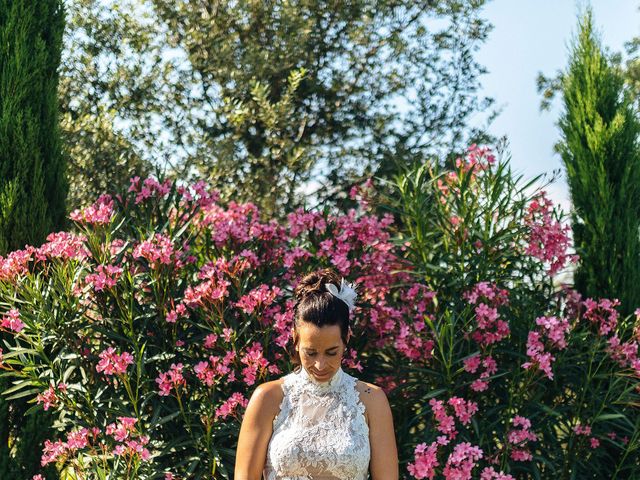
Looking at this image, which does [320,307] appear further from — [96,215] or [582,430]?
[582,430]

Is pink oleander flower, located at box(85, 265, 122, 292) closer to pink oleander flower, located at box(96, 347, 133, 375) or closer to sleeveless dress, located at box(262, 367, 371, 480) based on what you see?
pink oleander flower, located at box(96, 347, 133, 375)

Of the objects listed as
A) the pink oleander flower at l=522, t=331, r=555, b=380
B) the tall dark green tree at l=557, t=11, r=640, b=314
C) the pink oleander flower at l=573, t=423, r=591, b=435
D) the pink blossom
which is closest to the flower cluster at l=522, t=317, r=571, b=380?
the pink oleander flower at l=522, t=331, r=555, b=380

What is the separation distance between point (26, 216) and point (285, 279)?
1724mm

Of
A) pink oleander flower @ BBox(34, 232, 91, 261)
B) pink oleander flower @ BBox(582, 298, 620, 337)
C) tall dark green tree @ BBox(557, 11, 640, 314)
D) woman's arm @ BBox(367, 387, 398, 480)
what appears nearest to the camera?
woman's arm @ BBox(367, 387, 398, 480)

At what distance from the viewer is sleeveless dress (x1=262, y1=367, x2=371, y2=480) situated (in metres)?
3.10

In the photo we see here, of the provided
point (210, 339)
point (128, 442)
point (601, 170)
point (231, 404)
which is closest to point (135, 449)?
point (128, 442)

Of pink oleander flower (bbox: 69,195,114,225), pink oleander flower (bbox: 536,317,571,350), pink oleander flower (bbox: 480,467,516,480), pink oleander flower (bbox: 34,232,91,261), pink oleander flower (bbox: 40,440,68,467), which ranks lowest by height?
pink oleander flower (bbox: 40,440,68,467)

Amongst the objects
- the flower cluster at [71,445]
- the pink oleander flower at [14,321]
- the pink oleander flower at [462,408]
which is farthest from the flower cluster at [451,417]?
the pink oleander flower at [14,321]

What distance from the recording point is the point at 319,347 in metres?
3.05

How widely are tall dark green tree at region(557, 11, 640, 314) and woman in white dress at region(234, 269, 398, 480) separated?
3.13m

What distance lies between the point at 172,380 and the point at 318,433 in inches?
49.1

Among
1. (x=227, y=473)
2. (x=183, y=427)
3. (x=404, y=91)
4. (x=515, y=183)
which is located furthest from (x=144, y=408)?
(x=404, y=91)

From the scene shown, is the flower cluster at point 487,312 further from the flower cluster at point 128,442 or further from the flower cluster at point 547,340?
the flower cluster at point 128,442

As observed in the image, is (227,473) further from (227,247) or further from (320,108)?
(320,108)
